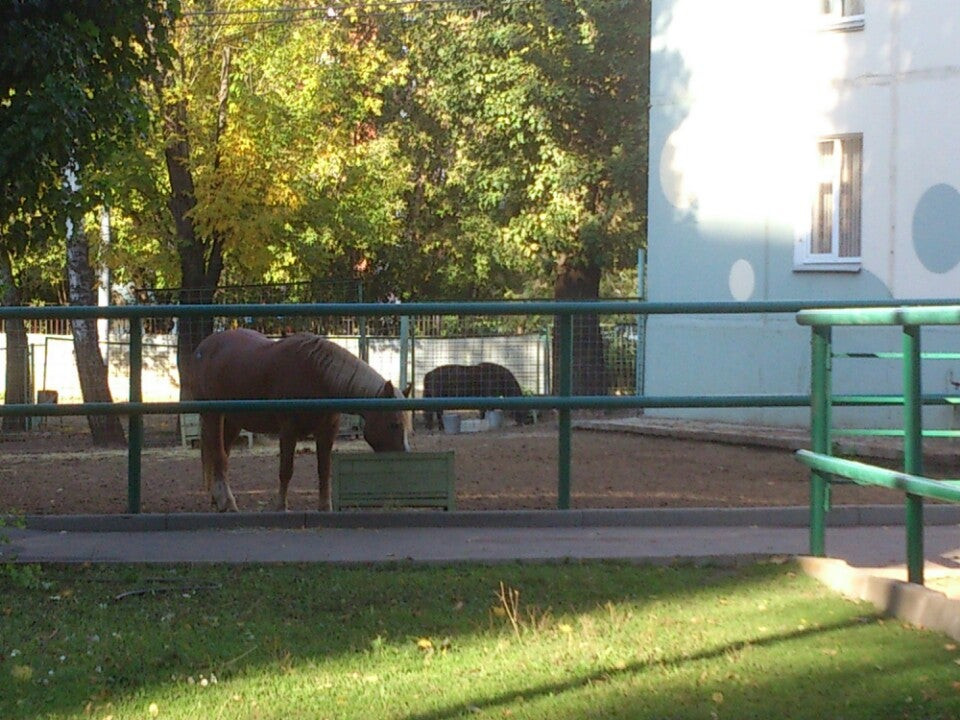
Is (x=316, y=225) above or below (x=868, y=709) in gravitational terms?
above

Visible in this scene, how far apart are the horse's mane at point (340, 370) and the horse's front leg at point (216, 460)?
842 mm

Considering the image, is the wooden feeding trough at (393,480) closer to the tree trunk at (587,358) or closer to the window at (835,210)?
the tree trunk at (587,358)

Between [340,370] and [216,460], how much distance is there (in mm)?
1117

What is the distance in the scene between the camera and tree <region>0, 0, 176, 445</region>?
25.7ft

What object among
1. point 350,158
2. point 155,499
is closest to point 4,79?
point 155,499

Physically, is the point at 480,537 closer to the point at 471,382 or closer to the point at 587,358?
the point at 471,382

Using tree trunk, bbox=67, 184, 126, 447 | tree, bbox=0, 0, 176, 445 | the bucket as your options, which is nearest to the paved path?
tree, bbox=0, 0, 176, 445

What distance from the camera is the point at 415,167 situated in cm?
3666

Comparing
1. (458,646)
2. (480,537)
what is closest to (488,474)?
(480,537)

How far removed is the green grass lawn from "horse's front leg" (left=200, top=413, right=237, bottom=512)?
2.61 m

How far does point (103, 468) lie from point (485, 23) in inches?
766

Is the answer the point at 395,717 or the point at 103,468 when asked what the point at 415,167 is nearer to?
the point at 103,468

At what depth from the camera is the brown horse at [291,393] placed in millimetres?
9414

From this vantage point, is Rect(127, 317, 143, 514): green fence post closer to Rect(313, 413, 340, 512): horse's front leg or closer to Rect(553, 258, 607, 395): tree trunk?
Rect(313, 413, 340, 512): horse's front leg
